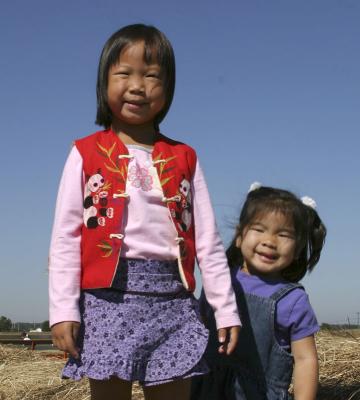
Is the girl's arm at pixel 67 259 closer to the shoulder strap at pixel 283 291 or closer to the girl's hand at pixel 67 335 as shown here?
the girl's hand at pixel 67 335

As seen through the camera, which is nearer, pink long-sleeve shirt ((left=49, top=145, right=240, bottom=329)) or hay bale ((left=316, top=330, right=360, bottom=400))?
pink long-sleeve shirt ((left=49, top=145, right=240, bottom=329))

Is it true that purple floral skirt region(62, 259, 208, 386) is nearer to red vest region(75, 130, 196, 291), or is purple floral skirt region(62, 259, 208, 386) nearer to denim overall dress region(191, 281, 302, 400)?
red vest region(75, 130, 196, 291)

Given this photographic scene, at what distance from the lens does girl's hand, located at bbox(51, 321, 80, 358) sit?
10.3 ft

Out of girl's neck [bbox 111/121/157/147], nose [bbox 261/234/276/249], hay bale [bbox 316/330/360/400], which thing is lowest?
hay bale [bbox 316/330/360/400]

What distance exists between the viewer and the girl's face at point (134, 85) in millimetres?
3404

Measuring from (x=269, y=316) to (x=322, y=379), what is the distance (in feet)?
5.54

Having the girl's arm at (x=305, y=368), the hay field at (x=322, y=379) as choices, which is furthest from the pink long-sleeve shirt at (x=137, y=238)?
the hay field at (x=322, y=379)

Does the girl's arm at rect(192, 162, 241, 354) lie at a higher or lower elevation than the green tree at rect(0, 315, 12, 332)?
higher

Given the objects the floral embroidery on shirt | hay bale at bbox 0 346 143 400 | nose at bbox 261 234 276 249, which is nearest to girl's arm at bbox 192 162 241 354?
the floral embroidery on shirt

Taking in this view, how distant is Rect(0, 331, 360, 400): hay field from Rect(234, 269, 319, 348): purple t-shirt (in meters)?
1.08

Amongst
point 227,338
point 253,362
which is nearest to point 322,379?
point 253,362

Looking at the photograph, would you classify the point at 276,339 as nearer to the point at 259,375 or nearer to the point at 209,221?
the point at 259,375

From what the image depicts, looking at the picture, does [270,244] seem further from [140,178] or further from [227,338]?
[140,178]

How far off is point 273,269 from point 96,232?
113 centimetres
